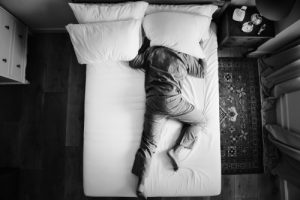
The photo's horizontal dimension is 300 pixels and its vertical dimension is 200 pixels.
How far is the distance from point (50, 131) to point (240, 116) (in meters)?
1.90

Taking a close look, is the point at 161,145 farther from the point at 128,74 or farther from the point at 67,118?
the point at 67,118

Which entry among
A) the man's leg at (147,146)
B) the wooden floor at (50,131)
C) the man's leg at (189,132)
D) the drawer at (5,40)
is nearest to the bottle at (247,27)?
the man's leg at (189,132)

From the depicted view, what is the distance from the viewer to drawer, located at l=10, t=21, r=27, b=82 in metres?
1.77

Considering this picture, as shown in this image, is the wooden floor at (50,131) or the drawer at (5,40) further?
the wooden floor at (50,131)

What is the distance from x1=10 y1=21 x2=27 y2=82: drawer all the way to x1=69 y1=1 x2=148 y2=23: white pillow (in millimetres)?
672

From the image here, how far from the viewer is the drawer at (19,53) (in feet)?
5.81

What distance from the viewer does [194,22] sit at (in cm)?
154

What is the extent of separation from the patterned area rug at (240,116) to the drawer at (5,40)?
6.39 feet

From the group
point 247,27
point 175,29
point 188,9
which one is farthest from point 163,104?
point 247,27

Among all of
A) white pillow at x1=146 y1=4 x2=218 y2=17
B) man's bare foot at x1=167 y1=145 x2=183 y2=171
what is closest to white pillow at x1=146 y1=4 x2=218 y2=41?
white pillow at x1=146 y1=4 x2=218 y2=17

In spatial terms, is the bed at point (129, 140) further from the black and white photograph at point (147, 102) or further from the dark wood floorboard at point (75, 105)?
the dark wood floorboard at point (75, 105)

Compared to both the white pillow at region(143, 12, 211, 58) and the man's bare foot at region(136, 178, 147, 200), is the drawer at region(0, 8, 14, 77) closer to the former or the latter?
the white pillow at region(143, 12, 211, 58)

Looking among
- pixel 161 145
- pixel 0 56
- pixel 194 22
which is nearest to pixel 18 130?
pixel 0 56

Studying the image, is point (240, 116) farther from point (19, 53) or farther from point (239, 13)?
point (19, 53)
